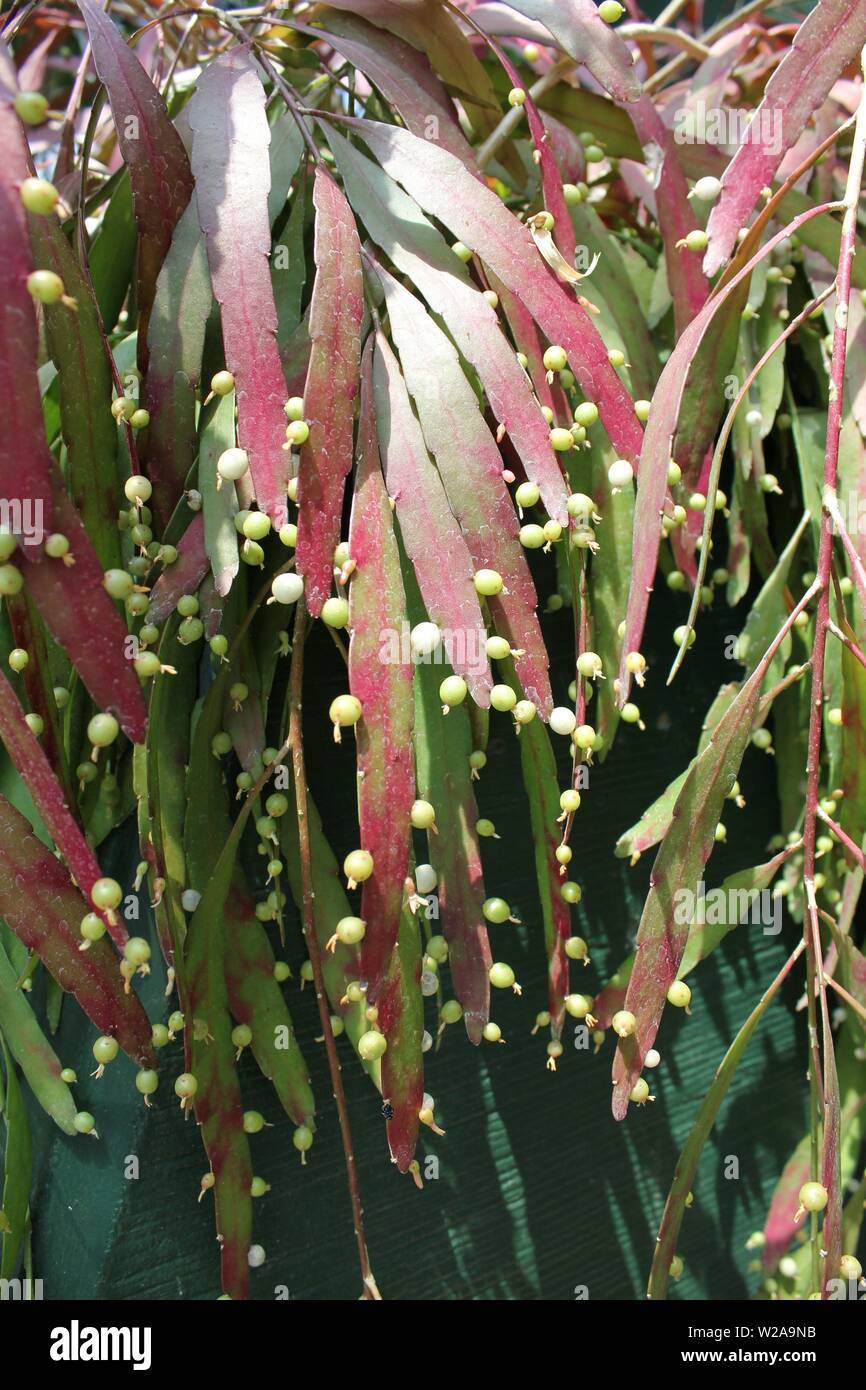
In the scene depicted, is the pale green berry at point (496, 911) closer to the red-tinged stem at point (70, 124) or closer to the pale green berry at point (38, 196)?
the pale green berry at point (38, 196)

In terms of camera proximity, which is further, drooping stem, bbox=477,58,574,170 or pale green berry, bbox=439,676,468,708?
drooping stem, bbox=477,58,574,170

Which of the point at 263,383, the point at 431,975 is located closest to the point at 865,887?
the point at 431,975

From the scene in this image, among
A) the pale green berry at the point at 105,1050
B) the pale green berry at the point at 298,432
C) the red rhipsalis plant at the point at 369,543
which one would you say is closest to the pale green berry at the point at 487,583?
the red rhipsalis plant at the point at 369,543

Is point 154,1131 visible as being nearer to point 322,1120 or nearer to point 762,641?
point 322,1120

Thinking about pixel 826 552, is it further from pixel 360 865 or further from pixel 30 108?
pixel 30 108

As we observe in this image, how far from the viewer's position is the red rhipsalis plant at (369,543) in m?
0.46

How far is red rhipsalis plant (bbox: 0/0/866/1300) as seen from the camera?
0.46 meters

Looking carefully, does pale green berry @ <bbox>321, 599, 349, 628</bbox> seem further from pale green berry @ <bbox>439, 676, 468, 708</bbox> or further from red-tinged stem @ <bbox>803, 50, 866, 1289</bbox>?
red-tinged stem @ <bbox>803, 50, 866, 1289</bbox>

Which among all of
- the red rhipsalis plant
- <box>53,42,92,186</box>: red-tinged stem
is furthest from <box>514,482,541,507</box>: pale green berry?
<box>53,42,92,186</box>: red-tinged stem

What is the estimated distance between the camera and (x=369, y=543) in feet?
1.57

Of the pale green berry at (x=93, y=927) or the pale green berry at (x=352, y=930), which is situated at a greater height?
the pale green berry at (x=93, y=927)

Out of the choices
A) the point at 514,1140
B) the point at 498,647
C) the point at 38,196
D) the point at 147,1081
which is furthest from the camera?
the point at 514,1140

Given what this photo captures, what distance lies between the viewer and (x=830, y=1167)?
0.53 m

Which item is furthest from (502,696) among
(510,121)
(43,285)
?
(510,121)
